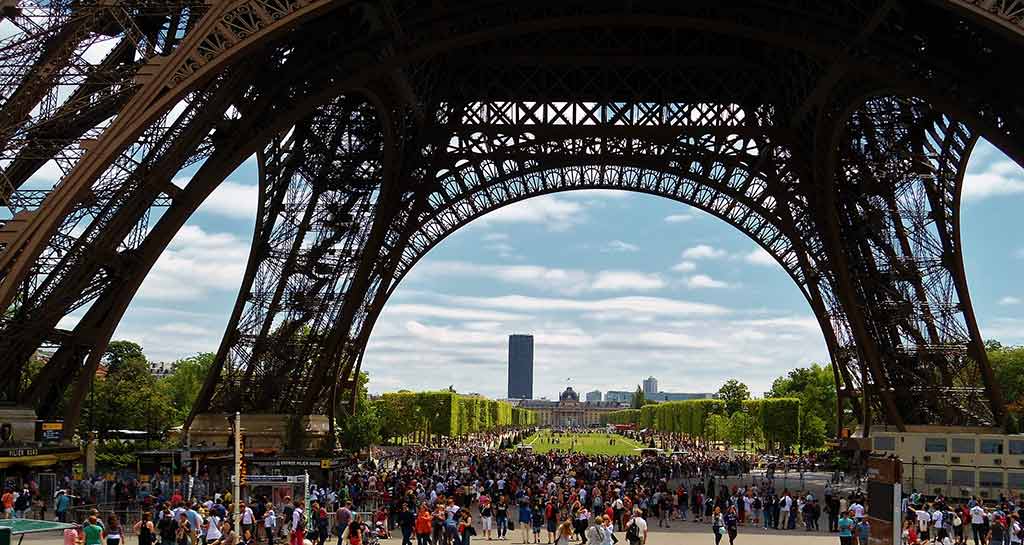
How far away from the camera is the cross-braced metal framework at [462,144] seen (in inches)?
1066

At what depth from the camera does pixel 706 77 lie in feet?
163

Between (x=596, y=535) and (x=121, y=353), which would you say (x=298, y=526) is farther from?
(x=121, y=353)

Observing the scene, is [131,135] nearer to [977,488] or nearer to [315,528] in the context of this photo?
[315,528]

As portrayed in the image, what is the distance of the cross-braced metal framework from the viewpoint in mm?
27078

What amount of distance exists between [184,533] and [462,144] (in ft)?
106

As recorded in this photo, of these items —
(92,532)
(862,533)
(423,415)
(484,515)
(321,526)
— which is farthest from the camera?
(423,415)

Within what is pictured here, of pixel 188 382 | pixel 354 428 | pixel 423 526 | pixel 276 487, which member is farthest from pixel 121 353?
pixel 423 526

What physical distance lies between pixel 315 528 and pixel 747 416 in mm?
95539

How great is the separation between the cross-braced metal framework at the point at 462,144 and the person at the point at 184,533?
6209 millimetres

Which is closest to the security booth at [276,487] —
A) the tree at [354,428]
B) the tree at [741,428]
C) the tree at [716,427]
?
the tree at [354,428]

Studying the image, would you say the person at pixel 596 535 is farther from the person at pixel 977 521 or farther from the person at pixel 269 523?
the person at pixel 977 521

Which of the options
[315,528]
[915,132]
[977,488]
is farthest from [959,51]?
[315,528]

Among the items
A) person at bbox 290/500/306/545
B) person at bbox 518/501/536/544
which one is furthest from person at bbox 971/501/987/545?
person at bbox 290/500/306/545

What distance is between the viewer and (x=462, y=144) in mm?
54781
